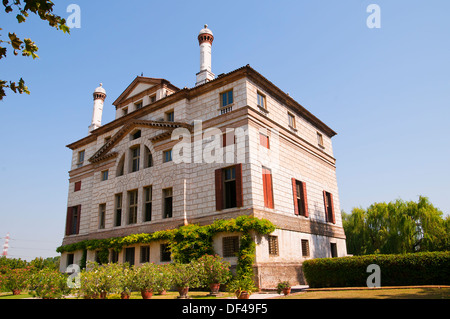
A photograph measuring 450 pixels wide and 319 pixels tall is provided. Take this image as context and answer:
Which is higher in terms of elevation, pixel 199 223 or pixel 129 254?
pixel 199 223

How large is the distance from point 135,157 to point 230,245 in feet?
42.4

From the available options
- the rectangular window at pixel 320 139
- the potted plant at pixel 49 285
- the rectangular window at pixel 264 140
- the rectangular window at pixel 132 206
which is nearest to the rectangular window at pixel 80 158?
the rectangular window at pixel 132 206

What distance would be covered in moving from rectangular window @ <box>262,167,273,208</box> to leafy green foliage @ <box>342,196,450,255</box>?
20303 millimetres

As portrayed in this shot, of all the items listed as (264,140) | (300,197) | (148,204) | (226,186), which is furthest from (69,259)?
(300,197)

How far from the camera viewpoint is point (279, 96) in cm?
2694

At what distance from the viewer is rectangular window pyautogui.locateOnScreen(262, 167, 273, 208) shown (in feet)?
72.7

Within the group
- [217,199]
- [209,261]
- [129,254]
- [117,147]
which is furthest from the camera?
[117,147]

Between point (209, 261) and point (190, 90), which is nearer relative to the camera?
point (209, 261)

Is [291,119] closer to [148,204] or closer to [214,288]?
[148,204]

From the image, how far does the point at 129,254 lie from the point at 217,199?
9232 millimetres

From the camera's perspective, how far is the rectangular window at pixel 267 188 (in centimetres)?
2217
